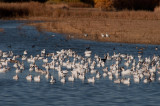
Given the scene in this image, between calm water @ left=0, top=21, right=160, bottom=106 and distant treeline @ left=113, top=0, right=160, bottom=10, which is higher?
distant treeline @ left=113, top=0, right=160, bottom=10

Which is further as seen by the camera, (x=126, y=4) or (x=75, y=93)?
(x=126, y=4)

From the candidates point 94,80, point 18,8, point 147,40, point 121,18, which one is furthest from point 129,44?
point 18,8

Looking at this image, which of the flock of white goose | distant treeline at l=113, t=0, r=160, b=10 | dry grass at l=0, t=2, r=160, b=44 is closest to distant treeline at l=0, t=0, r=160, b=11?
distant treeline at l=113, t=0, r=160, b=10

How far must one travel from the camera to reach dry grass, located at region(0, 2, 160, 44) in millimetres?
36438

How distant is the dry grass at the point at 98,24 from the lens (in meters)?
36.4

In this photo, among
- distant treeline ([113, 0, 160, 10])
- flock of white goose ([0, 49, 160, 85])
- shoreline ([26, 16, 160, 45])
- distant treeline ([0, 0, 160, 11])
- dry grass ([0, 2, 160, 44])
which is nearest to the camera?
flock of white goose ([0, 49, 160, 85])

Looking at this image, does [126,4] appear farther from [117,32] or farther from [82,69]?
[82,69]

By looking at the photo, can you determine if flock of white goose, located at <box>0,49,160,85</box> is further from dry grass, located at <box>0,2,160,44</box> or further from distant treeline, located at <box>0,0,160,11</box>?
distant treeline, located at <box>0,0,160,11</box>

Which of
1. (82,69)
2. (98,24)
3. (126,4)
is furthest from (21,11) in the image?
(82,69)

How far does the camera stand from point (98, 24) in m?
46.8

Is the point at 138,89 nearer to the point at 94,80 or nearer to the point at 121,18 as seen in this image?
the point at 94,80

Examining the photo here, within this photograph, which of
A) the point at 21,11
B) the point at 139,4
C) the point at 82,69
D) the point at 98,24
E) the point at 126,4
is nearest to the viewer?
the point at 82,69

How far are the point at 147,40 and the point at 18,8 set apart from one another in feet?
104

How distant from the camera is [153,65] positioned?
989 inches
